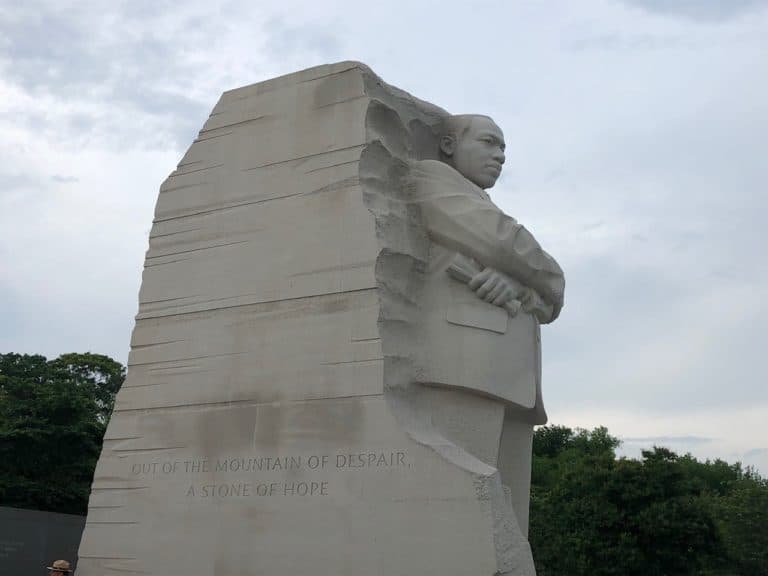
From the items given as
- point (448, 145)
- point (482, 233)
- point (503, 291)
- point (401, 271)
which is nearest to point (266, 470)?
point (401, 271)

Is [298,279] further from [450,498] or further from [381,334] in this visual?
[450,498]

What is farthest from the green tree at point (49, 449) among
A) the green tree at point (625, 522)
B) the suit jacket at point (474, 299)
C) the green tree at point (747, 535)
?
the suit jacket at point (474, 299)

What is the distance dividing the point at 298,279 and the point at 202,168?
1.81m

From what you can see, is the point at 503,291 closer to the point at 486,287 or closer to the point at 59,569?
the point at 486,287

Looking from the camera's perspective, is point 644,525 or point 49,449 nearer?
point 644,525

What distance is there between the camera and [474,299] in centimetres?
750

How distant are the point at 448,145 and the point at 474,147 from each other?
0.27 m

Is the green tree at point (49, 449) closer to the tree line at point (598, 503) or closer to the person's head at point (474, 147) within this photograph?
the tree line at point (598, 503)

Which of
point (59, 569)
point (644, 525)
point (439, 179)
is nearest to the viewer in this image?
point (59, 569)

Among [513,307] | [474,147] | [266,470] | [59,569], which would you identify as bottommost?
[59,569]

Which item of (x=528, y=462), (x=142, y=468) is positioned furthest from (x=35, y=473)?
(x=528, y=462)

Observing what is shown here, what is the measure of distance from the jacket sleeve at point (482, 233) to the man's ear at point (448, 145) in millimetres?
803

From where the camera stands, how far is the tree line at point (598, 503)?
21344 millimetres

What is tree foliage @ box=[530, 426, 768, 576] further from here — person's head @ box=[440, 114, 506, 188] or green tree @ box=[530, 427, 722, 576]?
person's head @ box=[440, 114, 506, 188]
